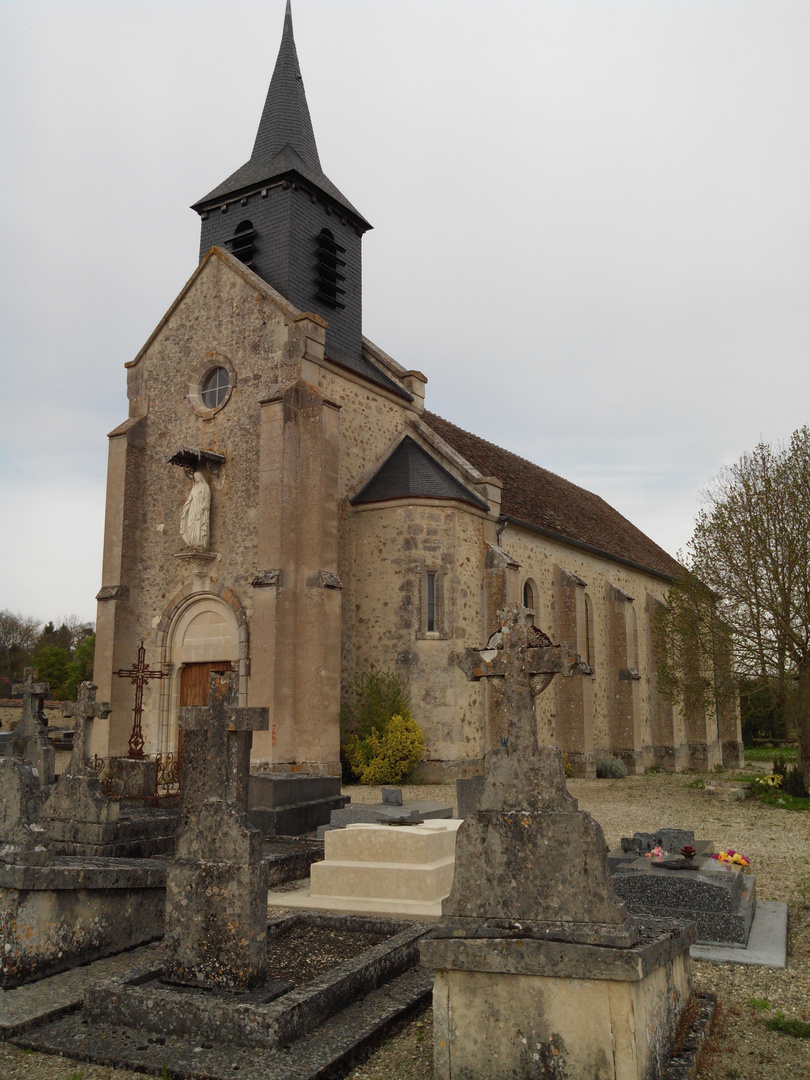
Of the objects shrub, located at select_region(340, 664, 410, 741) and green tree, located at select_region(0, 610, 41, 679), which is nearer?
shrub, located at select_region(340, 664, 410, 741)

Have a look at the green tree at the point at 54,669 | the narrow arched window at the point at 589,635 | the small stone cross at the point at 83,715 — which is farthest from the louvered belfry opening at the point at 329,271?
the green tree at the point at 54,669

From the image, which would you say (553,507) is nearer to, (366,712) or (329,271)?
(329,271)

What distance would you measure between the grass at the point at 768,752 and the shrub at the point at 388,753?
65.5ft

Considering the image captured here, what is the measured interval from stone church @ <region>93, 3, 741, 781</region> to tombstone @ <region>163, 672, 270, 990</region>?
1128cm

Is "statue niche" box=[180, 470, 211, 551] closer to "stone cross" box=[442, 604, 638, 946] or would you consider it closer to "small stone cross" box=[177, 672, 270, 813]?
"small stone cross" box=[177, 672, 270, 813]

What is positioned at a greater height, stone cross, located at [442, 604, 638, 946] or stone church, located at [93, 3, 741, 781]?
stone church, located at [93, 3, 741, 781]

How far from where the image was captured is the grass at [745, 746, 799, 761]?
33.0m

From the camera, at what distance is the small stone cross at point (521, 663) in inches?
166

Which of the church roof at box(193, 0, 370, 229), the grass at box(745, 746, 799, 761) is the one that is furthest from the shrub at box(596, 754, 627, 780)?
the church roof at box(193, 0, 370, 229)

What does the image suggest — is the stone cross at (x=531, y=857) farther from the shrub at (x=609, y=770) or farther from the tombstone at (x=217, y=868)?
the shrub at (x=609, y=770)

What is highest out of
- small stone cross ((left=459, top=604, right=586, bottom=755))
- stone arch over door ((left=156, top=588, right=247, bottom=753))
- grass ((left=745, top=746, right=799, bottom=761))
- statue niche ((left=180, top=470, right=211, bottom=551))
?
statue niche ((left=180, top=470, right=211, bottom=551))

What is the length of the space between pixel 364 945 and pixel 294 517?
1202 cm

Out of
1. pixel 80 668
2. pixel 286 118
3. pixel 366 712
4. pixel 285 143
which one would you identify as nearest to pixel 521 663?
pixel 366 712

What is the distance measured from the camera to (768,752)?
3578 centimetres
